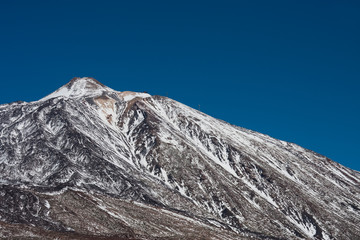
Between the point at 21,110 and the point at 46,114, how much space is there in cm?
2054

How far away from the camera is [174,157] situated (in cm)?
15588

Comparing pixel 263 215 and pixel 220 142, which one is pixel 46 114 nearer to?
pixel 220 142

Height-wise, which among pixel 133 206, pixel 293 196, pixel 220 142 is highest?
pixel 220 142

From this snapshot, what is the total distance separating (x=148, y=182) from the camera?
5113 inches

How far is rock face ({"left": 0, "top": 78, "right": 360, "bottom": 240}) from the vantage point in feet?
272

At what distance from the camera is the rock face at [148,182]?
272 ft

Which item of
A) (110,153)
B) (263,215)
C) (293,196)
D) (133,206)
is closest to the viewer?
(133,206)

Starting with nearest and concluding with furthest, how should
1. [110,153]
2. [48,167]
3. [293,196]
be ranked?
[48,167]
[110,153]
[293,196]

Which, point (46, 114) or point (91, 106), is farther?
point (91, 106)

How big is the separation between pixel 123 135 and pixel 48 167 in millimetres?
54484

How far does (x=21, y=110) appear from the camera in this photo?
589ft

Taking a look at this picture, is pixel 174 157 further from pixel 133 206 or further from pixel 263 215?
pixel 133 206

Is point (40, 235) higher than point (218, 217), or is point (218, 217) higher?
point (218, 217)

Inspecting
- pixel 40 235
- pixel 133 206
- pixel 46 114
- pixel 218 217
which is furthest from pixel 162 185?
pixel 40 235
